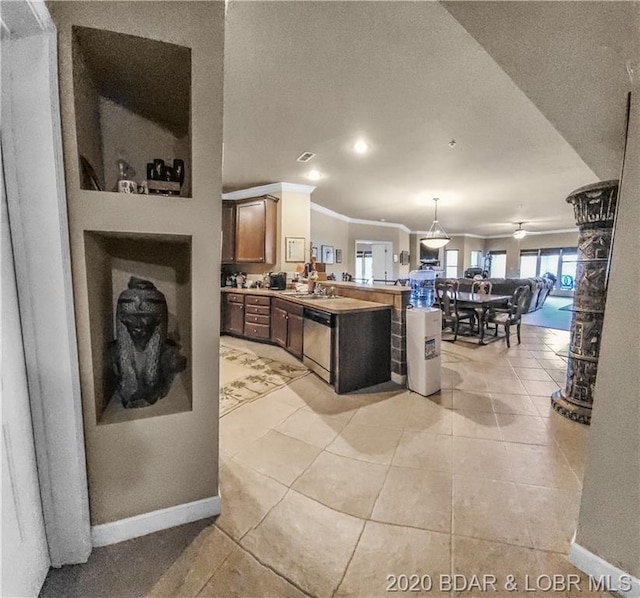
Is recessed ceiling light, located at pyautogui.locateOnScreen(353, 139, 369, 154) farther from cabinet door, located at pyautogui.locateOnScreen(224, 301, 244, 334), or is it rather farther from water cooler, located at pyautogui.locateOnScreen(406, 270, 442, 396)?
cabinet door, located at pyautogui.locateOnScreen(224, 301, 244, 334)

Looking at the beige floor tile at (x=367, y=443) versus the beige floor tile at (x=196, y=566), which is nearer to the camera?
the beige floor tile at (x=196, y=566)

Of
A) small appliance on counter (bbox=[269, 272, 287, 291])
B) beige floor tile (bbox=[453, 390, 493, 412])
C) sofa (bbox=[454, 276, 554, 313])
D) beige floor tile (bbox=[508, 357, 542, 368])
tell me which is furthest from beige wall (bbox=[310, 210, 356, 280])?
beige floor tile (bbox=[453, 390, 493, 412])

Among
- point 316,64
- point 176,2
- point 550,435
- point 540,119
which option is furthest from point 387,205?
point 176,2

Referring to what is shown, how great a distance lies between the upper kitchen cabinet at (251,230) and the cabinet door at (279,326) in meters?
1.09

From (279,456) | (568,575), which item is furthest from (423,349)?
A: (568,575)

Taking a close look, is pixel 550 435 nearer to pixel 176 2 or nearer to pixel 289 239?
pixel 176 2

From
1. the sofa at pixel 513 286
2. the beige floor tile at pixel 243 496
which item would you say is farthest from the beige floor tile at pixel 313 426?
the sofa at pixel 513 286

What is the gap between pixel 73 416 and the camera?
3.75 feet

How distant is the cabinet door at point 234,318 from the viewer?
4870 mm

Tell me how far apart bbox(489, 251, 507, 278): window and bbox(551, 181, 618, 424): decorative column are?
1153 centimetres

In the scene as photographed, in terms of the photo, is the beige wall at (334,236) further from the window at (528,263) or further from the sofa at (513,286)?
the window at (528,263)

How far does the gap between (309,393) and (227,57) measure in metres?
2.77

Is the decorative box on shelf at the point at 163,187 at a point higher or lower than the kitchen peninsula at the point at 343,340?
higher

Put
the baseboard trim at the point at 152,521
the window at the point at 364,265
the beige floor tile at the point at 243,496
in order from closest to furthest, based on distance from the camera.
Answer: the baseboard trim at the point at 152,521 → the beige floor tile at the point at 243,496 → the window at the point at 364,265
